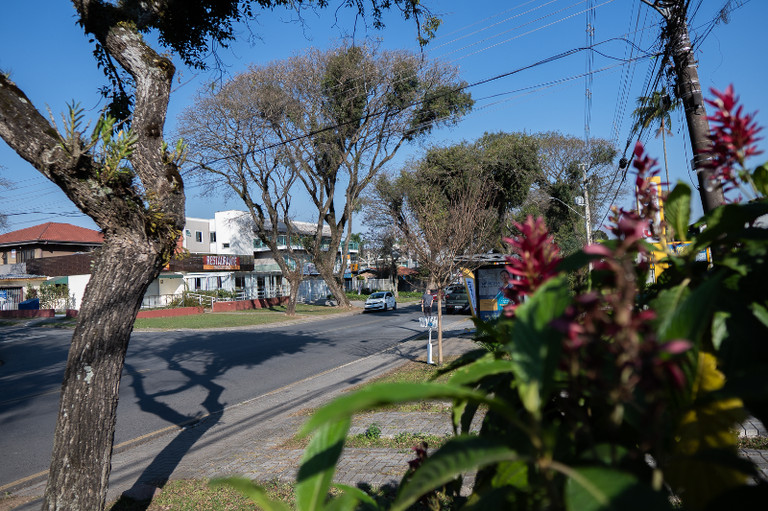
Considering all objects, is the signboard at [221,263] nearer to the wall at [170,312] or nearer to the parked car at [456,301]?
the wall at [170,312]

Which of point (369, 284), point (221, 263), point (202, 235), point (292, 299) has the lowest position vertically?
point (292, 299)

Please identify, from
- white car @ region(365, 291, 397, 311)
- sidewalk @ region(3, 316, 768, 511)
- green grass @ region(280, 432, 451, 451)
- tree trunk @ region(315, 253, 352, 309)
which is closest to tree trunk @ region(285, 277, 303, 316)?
tree trunk @ region(315, 253, 352, 309)

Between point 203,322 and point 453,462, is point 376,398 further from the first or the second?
point 203,322

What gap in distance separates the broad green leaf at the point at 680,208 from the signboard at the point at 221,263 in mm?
39702

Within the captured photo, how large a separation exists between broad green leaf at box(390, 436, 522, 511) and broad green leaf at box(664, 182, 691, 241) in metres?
0.59

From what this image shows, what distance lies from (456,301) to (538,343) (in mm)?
28505

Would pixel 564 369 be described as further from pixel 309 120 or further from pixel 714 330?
pixel 309 120

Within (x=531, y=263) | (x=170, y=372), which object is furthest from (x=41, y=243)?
(x=531, y=263)

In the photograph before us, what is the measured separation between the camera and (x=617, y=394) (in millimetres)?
588

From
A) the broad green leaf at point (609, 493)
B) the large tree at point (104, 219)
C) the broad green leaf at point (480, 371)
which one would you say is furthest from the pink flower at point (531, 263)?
the large tree at point (104, 219)

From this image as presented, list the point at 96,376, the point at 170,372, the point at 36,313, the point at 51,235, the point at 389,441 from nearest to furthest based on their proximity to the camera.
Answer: the point at 96,376 → the point at 389,441 → the point at 170,372 → the point at 36,313 → the point at 51,235

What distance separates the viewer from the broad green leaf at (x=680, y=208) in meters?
0.94

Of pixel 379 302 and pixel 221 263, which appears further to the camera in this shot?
pixel 221 263

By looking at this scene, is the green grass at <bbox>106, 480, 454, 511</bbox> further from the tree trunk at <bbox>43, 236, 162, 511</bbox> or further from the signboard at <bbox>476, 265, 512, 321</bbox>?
the signboard at <bbox>476, 265, 512, 321</bbox>
